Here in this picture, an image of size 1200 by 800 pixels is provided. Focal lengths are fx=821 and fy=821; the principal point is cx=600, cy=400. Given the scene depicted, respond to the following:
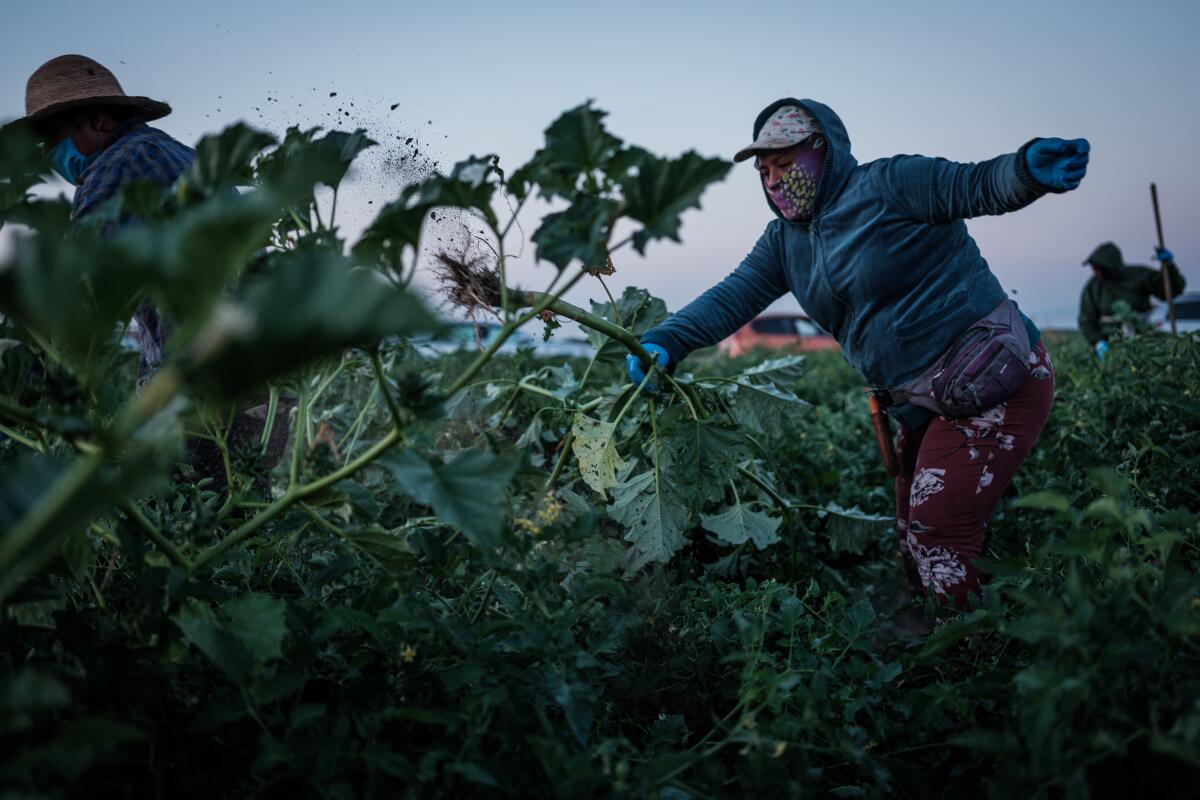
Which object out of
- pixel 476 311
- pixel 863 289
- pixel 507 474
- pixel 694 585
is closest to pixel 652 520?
pixel 694 585

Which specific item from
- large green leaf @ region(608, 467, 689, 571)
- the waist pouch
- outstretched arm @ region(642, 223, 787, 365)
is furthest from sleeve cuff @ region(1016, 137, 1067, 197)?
large green leaf @ region(608, 467, 689, 571)

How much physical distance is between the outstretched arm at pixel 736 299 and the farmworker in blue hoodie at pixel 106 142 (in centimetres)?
174

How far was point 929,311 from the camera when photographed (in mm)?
2756

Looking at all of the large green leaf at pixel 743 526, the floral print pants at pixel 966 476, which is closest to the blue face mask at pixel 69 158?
the large green leaf at pixel 743 526

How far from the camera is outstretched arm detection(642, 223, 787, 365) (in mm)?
3164

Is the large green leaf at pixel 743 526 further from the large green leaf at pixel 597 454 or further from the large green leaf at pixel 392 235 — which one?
the large green leaf at pixel 392 235

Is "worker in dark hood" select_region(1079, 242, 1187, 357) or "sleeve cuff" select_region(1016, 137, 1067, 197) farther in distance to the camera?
"worker in dark hood" select_region(1079, 242, 1187, 357)

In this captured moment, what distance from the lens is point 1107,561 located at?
128 cm

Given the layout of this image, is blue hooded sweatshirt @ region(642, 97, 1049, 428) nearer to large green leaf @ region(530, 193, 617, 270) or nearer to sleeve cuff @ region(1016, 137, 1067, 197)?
sleeve cuff @ region(1016, 137, 1067, 197)

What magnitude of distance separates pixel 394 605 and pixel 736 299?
7.11 ft

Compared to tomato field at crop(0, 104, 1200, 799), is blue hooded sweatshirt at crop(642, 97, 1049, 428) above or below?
above

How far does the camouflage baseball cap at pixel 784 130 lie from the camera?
286 cm

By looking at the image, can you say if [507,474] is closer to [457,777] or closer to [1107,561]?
[457,777]

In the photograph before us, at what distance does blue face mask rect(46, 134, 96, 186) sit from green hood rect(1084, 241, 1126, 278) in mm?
10010
